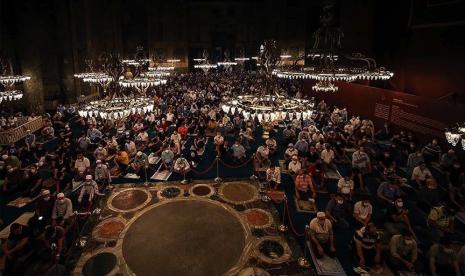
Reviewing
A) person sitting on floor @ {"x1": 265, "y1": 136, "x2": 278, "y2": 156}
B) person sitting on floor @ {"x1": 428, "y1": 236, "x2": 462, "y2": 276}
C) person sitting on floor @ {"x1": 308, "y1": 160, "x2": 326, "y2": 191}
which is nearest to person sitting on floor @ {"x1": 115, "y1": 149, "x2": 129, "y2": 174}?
person sitting on floor @ {"x1": 265, "y1": 136, "x2": 278, "y2": 156}

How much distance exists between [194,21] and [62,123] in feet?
85.0

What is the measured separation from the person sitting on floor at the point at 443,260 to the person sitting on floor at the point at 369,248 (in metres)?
0.85

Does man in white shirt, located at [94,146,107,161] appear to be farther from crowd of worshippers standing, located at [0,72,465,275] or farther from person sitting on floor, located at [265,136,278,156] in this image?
person sitting on floor, located at [265,136,278,156]

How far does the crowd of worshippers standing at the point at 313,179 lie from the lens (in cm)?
556

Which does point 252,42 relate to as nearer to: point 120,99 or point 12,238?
point 120,99

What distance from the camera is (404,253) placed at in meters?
5.44

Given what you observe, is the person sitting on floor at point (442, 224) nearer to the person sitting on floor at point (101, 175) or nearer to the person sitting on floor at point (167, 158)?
the person sitting on floor at point (167, 158)

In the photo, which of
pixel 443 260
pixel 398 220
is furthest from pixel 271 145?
pixel 443 260

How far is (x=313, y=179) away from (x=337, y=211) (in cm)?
214

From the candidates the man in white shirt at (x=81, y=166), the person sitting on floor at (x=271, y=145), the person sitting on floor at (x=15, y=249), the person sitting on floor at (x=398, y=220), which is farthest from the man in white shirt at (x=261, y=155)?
the person sitting on floor at (x=15, y=249)

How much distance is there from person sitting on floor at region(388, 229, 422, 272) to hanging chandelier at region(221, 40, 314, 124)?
9.54 feet

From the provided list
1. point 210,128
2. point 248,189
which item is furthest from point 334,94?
point 248,189

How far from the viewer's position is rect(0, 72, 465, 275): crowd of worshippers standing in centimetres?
556

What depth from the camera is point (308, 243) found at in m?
6.21
